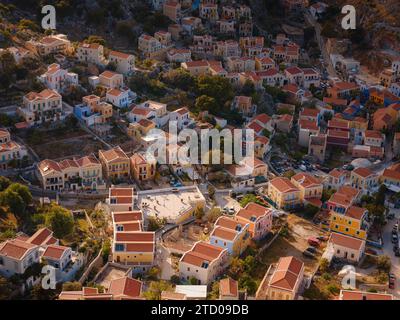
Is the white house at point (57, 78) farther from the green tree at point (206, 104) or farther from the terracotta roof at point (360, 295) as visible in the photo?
the terracotta roof at point (360, 295)

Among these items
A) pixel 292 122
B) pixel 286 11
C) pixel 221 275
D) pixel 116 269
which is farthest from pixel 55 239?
pixel 286 11

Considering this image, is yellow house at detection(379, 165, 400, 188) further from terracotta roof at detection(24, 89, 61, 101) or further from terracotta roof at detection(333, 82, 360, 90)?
terracotta roof at detection(24, 89, 61, 101)

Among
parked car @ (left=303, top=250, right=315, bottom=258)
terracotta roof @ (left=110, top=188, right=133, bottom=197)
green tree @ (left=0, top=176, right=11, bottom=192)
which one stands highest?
green tree @ (left=0, top=176, right=11, bottom=192)

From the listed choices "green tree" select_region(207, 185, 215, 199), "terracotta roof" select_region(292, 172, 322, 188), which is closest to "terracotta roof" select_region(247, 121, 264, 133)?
"terracotta roof" select_region(292, 172, 322, 188)

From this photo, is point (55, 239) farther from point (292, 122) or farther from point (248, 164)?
point (292, 122)

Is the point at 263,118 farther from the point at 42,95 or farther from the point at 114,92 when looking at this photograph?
the point at 42,95

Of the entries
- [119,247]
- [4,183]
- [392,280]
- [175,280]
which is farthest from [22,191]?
[392,280]
